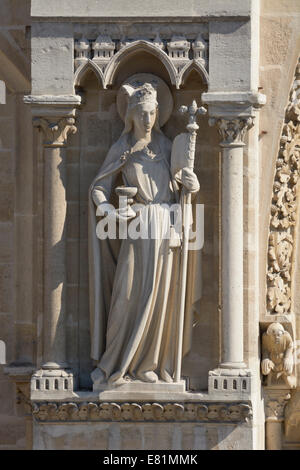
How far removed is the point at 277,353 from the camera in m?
16.8

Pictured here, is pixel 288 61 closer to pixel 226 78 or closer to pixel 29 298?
pixel 226 78

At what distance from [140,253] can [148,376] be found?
1002mm

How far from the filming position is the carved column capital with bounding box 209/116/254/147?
16250mm

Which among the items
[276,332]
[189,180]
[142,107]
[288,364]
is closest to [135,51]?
[142,107]

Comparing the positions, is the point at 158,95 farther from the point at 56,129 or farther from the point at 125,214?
the point at 125,214

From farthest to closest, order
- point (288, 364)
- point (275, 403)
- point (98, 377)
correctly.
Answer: point (275, 403) < point (288, 364) < point (98, 377)

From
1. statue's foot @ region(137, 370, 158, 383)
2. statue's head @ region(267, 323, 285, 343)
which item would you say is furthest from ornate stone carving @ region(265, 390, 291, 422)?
statue's foot @ region(137, 370, 158, 383)

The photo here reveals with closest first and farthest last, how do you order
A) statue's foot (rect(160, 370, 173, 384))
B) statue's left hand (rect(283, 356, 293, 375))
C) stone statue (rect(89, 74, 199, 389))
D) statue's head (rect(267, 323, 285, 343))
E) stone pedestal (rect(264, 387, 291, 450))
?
stone statue (rect(89, 74, 199, 389))
statue's foot (rect(160, 370, 173, 384))
statue's head (rect(267, 323, 285, 343))
statue's left hand (rect(283, 356, 293, 375))
stone pedestal (rect(264, 387, 291, 450))

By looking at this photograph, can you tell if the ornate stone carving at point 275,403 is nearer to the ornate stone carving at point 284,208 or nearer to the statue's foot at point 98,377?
the ornate stone carving at point 284,208

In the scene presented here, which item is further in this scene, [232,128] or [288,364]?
[288,364]

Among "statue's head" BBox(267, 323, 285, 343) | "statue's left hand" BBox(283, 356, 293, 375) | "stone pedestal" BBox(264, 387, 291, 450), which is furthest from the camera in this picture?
"stone pedestal" BBox(264, 387, 291, 450)

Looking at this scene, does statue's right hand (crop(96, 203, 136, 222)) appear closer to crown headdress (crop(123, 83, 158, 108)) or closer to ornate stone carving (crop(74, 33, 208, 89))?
crown headdress (crop(123, 83, 158, 108))

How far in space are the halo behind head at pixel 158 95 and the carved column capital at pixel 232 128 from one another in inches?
17.3

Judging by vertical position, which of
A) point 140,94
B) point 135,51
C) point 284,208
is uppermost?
point 135,51
